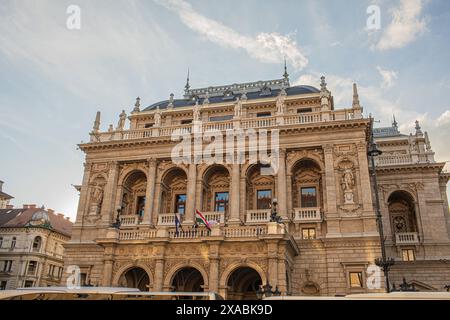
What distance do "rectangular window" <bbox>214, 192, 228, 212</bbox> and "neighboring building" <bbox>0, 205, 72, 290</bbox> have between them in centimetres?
3665

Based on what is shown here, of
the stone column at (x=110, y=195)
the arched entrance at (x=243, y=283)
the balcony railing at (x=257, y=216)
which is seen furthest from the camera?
the stone column at (x=110, y=195)

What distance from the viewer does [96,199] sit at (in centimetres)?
3644

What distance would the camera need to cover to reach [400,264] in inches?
1452

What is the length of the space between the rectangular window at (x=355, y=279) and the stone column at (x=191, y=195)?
13064mm

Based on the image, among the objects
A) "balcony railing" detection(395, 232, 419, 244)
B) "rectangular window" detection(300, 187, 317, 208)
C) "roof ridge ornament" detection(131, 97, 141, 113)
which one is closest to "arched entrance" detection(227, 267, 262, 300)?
"rectangular window" detection(300, 187, 317, 208)

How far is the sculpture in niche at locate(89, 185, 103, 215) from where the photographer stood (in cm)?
3597

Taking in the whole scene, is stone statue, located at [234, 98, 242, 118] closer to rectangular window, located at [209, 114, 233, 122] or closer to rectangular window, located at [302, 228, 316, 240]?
rectangular window, located at [209, 114, 233, 122]

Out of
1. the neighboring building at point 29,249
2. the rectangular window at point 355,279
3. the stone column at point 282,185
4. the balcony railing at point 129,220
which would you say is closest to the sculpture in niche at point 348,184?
the stone column at point 282,185

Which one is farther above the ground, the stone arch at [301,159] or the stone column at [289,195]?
the stone arch at [301,159]

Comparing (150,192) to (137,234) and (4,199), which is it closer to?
(137,234)

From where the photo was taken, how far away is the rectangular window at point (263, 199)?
113 ft

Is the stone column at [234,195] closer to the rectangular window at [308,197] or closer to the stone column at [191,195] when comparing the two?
the stone column at [191,195]
